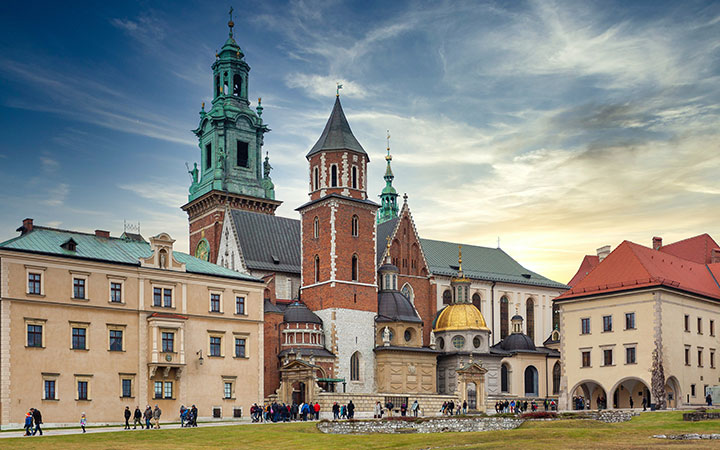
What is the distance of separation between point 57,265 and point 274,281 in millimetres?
25560

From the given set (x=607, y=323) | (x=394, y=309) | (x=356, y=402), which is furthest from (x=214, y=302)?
(x=607, y=323)

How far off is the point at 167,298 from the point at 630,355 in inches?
1301

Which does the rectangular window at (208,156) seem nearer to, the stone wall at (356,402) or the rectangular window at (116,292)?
the stone wall at (356,402)

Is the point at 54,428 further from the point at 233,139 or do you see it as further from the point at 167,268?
the point at 233,139

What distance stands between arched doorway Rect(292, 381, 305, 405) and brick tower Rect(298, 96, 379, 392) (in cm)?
597

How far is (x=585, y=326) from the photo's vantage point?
69812 millimetres

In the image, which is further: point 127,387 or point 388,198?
point 388,198

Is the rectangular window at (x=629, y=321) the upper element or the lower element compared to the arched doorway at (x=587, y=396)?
upper

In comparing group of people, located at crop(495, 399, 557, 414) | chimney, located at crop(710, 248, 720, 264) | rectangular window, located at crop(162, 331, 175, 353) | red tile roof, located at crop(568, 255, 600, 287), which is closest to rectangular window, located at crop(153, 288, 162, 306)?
rectangular window, located at crop(162, 331, 175, 353)

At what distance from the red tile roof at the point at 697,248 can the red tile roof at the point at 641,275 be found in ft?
30.3

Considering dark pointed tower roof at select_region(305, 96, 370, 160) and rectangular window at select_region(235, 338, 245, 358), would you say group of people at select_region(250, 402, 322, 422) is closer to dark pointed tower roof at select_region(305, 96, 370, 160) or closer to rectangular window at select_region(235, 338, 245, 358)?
rectangular window at select_region(235, 338, 245, 358)

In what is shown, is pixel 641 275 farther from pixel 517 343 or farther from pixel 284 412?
pixel 284 412

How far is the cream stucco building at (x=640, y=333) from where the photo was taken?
6469 centimetres

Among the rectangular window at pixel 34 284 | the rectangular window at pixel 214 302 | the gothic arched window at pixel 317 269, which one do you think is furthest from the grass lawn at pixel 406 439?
the gothic arched window at pixel 317 269
